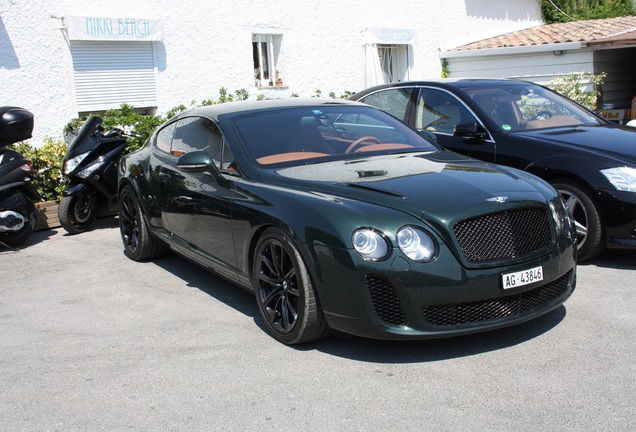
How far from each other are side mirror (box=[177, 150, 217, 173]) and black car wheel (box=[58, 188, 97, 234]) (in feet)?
12.2

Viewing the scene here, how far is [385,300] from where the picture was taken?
161 inches

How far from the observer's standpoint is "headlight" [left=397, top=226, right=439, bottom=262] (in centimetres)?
409

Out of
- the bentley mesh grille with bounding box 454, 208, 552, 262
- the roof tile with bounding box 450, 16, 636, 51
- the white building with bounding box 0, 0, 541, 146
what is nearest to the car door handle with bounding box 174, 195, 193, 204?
the bentley mesh grille with bounding box 454, 208, 552, 262

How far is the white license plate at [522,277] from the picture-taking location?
420 centimetres

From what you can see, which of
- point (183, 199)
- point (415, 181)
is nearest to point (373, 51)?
point (183, 199)

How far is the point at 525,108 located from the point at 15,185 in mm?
5502

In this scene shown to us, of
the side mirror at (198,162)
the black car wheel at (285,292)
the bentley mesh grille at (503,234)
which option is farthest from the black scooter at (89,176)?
the bentley mesh grille at (503,234)

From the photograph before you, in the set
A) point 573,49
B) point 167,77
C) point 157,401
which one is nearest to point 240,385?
point 157,401

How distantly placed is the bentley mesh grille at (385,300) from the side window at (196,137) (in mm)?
2078

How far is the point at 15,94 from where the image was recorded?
10.2 metres

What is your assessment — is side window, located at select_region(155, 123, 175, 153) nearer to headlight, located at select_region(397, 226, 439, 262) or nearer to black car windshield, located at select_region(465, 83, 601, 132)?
black car windshield, located at select_region(465, 83, 601, 132)

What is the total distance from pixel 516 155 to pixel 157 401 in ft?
13.4

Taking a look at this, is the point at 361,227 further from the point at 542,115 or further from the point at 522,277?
the point at 542,115

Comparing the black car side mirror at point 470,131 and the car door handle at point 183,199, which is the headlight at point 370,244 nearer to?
the car door handle at point 183,199
